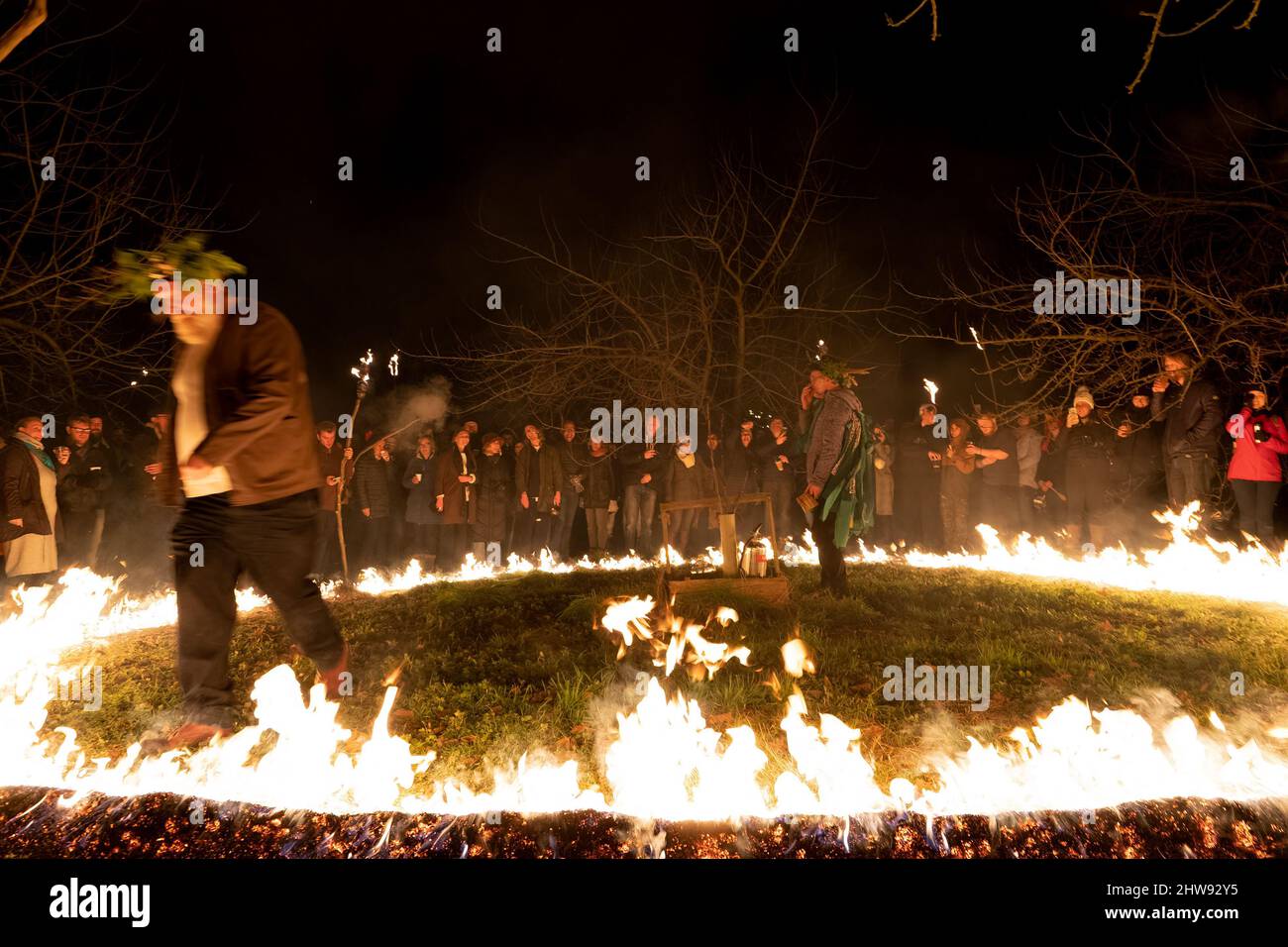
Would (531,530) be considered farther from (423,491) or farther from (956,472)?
(956,472)

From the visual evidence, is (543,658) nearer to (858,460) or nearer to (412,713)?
(412,713)

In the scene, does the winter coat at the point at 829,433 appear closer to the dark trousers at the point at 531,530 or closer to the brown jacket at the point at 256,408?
the brown jacket at the point at 256,408

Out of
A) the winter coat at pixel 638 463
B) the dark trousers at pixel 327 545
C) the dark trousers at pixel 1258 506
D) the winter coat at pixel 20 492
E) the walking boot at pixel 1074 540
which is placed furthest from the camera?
the winter coat at pixel 638 463

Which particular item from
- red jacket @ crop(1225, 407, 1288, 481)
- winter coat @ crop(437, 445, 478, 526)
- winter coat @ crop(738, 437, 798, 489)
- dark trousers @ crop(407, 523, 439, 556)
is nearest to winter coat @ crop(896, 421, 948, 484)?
winter coat @ crop(738, 437, 798, 489)

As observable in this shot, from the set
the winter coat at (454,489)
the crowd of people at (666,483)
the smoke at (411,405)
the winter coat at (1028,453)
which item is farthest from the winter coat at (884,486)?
the smoke at (411,405)

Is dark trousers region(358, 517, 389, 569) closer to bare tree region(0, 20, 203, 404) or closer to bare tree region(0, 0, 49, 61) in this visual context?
bare tree region(0, 20, 203, 404)

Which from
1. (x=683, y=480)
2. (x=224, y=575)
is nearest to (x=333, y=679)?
(x=224, y=575)

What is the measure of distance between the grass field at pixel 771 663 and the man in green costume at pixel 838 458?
82 centimetres

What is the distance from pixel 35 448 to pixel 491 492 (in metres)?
5.35

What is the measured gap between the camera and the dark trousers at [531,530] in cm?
1199

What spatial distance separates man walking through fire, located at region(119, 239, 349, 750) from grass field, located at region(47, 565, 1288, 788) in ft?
2.54

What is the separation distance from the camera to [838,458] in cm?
760
